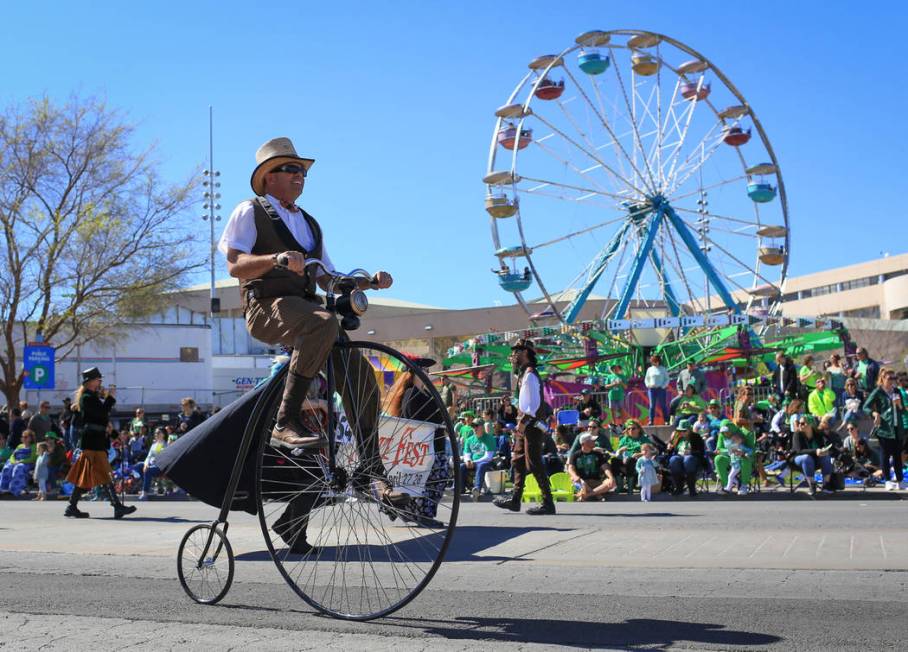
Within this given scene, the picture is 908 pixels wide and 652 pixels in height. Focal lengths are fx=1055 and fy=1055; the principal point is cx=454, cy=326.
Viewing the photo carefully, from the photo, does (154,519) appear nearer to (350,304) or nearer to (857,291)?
(350,304)

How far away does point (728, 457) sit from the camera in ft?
49.7

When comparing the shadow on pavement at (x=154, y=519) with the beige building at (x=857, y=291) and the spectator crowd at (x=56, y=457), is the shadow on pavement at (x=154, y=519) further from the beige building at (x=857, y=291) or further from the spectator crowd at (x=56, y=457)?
the beige building at (x=857, y=291)

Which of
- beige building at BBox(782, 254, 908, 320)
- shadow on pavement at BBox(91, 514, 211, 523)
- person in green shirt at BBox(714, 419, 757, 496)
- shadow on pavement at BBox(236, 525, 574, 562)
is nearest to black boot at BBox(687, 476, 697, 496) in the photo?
person in green shirt at BBox(714, 419, 757, 496)

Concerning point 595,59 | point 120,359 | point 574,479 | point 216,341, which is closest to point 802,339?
point 595,59

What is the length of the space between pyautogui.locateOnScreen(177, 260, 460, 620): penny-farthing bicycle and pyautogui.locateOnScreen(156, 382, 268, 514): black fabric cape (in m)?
0.07

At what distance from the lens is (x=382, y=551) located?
4973 mm

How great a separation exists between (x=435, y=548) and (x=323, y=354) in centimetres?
99

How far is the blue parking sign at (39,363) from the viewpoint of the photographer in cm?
2559

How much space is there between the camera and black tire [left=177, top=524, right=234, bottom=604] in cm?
521

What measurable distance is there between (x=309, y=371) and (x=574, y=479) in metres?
10.8

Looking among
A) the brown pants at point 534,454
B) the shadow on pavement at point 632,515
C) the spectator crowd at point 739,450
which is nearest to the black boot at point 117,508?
the spectator crowd at point 739,450

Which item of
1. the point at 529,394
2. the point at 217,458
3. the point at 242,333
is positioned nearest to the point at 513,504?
the point at 529,394

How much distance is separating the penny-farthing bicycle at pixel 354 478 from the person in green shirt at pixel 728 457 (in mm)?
10787

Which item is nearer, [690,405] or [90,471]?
[90,471]
